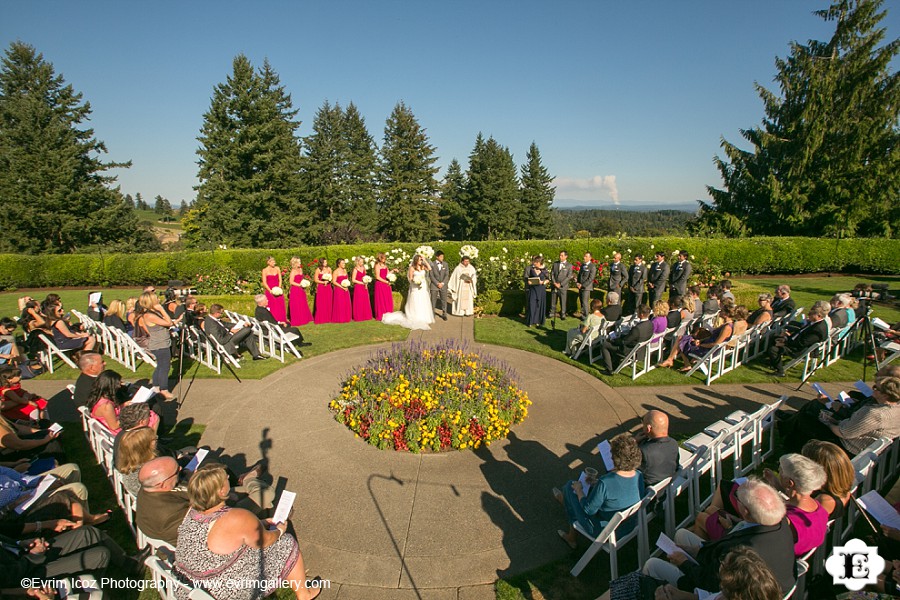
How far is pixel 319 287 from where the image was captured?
484 inches

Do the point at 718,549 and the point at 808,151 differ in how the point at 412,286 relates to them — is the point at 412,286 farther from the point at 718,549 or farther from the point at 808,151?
the point at 808,151

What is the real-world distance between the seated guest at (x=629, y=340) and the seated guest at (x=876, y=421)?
10.8 feet

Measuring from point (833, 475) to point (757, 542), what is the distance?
1.27 meters

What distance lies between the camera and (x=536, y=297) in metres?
12.0

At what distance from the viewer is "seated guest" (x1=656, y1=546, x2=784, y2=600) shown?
7.73 feet

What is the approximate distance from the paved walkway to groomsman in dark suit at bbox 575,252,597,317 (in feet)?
13.5

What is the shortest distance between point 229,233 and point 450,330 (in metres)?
33.0

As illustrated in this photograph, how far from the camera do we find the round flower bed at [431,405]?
6.03 m

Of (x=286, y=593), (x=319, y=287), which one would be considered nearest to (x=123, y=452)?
(x=286, y=593)

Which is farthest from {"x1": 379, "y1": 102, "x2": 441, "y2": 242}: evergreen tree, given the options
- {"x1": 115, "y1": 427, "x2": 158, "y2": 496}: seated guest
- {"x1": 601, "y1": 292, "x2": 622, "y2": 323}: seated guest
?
{"x1": 115, "y1": 427, "x2": 158, "y2": 496}: seated guest

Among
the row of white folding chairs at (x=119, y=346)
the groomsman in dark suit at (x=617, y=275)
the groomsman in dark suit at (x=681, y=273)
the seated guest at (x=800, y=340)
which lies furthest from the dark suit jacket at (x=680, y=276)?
the row of white folding chairs at (x=119, y=346)

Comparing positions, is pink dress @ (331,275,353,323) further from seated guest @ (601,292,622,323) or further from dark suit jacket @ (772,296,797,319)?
dark suit jacket @ (772,296,797,319)

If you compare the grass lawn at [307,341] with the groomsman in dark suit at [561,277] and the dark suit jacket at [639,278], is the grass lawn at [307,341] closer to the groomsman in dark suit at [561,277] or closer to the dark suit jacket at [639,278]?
the groomsman in dark suit at [561,277]

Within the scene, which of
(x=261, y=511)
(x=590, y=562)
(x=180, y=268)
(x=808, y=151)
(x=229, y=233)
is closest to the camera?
(x=590, y=562)
